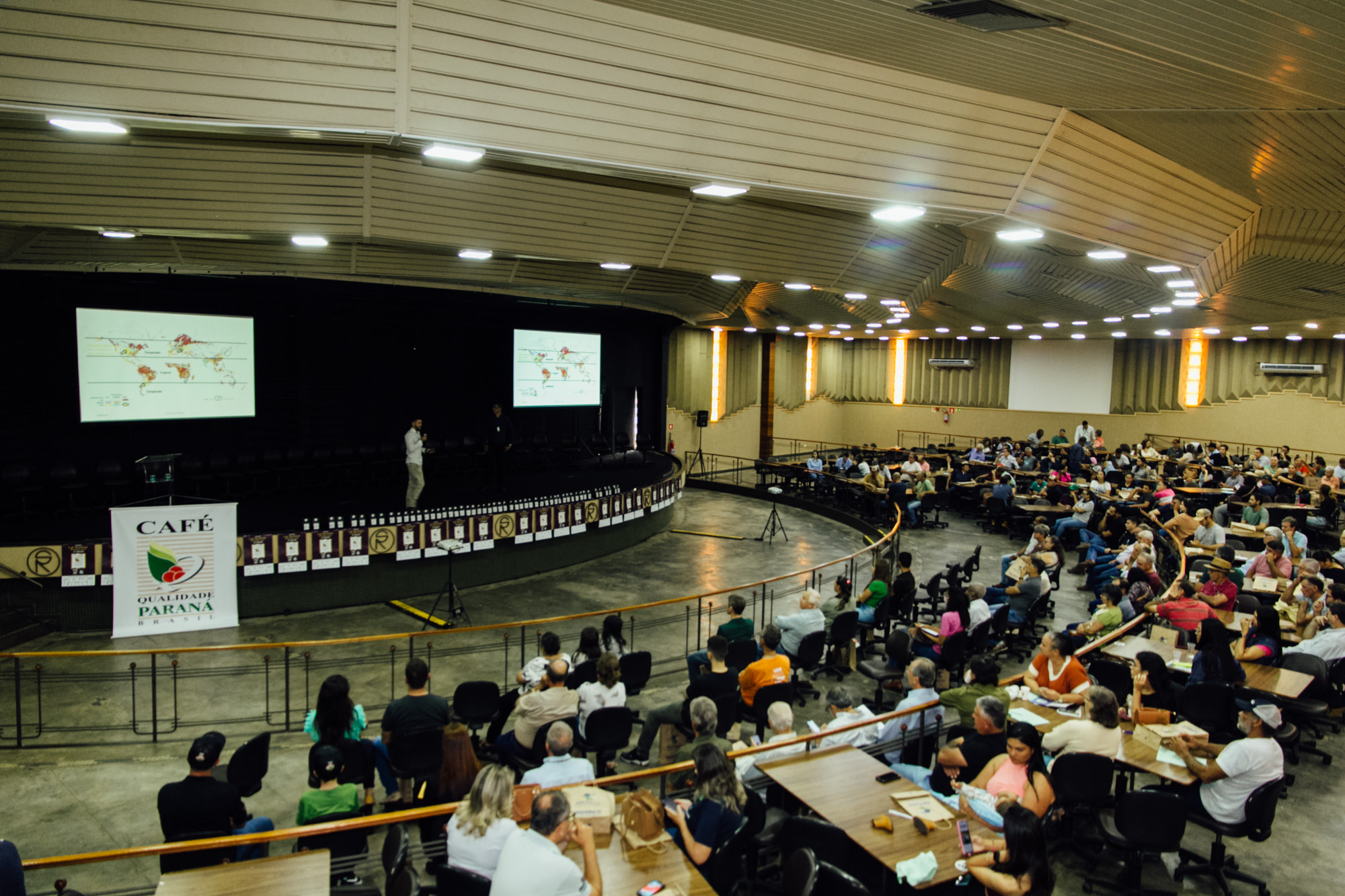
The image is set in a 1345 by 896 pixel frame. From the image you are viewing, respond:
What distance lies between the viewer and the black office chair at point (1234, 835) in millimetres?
4781

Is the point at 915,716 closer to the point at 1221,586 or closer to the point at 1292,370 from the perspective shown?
the point at 1221,586

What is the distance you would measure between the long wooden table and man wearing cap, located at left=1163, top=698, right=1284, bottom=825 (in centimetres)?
152

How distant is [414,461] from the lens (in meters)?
12.4

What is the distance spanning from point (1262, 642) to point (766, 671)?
14.6ft

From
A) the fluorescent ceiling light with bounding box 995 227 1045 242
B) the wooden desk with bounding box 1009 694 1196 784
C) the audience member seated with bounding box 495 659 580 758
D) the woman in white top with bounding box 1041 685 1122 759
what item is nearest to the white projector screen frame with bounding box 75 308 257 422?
the audience member seated with bounding box 495 659 580 758

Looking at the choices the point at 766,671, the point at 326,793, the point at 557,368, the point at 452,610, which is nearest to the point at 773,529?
the point at 557,368

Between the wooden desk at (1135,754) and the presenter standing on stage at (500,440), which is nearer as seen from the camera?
the wooden desk at (1135,754)

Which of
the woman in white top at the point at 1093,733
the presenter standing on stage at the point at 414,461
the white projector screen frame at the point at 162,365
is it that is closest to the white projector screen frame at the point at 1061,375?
the presenter standing on stage at the point at 414,461

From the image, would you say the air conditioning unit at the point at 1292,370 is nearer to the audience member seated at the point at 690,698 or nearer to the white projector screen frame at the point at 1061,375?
the white projector screen frame at the point at 1061,375

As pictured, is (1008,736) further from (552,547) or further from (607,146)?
(552,547)

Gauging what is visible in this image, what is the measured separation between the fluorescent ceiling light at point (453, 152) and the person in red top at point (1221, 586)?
8221 mm

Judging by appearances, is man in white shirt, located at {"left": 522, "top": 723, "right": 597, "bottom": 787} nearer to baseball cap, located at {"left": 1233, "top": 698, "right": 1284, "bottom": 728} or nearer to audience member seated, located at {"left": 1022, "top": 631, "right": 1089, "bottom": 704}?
audience member seated, located at {"left": 1022, "top": 631, "right": 1089, "bottom": 704}

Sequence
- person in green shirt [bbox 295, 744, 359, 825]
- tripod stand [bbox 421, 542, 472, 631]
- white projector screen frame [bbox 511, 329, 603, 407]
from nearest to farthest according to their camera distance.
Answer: person in green shirt [bbox 295, 744, 359, 825], tripod stand [bbox 421, 542, 472, 631], white projector screen frame [bbox 511, 329, 603, 407]

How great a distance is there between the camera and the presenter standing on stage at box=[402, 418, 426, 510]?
1231 cm
